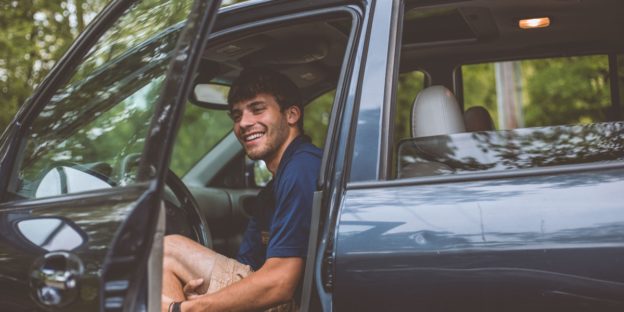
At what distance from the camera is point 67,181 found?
1979mm

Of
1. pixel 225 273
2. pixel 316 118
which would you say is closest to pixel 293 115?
pixel 225 273

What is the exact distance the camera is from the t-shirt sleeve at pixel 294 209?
7.38 ft

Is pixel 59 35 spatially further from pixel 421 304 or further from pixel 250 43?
pixel 421 304

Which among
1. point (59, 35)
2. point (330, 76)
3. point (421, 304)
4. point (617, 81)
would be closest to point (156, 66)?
point (421, 304)

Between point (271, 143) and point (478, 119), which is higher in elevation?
point (478, 119)

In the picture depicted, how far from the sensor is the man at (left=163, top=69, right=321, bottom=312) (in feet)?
7.37

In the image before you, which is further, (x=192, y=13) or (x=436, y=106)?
(x=436, y=106)

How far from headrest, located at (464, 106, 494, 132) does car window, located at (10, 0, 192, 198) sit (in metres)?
1.60

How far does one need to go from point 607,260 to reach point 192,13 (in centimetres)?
109

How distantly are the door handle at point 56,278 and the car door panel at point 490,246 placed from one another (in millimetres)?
632

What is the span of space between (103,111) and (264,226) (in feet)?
3.37

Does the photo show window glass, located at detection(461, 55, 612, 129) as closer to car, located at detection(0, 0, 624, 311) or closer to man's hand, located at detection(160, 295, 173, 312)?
man's hand, located at detection(160, 295, 173, 312)

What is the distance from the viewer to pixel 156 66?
1.91 meters

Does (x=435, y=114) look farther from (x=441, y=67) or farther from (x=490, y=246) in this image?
(x=441, y=67)
